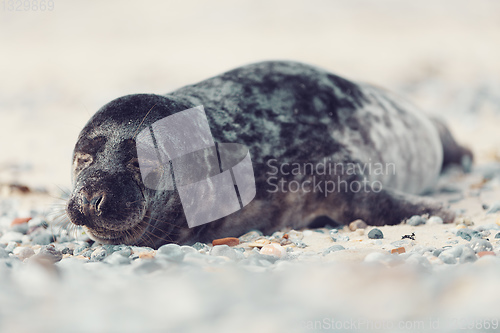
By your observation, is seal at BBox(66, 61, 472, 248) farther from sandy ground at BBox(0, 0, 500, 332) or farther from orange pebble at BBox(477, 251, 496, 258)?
orange pebble at BBox(477, 251, 496, 258)

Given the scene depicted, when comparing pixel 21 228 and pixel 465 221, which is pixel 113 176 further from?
pixel 465 221

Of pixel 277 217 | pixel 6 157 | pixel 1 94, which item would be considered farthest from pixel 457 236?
pixel 1 94

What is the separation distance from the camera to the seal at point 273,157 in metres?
2.67

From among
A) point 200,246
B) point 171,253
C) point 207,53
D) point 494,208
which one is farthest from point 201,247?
point 207,53

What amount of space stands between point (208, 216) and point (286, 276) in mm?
1163

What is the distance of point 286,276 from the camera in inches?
74.7

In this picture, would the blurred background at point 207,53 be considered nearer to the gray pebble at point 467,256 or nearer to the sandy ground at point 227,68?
the sandy ground at point 227,68

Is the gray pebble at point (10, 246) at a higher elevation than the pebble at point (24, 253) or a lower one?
lower

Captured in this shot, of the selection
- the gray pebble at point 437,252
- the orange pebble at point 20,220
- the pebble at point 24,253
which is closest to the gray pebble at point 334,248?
the gray pebble at point 437,252

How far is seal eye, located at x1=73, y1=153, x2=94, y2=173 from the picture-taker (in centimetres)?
274

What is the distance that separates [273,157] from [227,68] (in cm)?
973

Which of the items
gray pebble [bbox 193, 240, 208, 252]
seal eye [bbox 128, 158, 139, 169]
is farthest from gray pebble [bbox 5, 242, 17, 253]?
gray pebble [bbox 193, 240, 208, 252]

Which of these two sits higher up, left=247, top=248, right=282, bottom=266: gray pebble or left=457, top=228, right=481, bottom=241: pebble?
left=247, top=248, right=282, bottom=266: gray pebble

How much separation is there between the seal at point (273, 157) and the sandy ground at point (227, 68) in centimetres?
31
